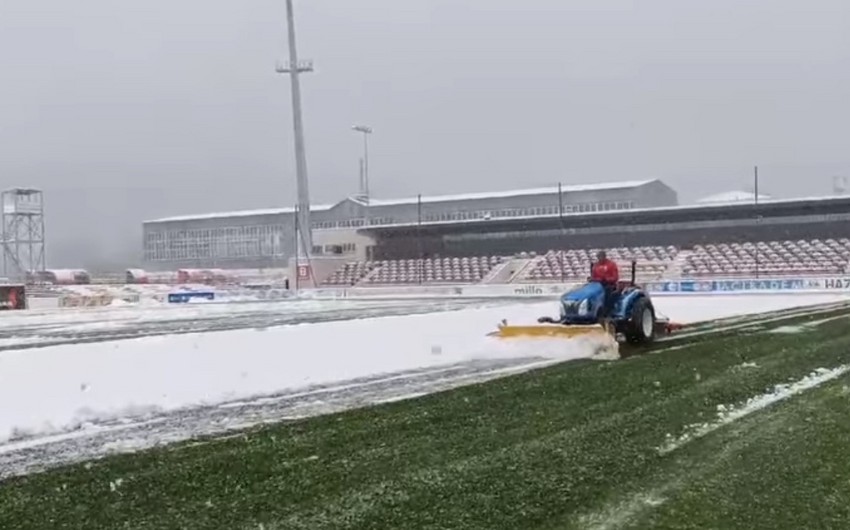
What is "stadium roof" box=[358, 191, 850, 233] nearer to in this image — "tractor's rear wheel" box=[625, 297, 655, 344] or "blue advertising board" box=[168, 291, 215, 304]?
"blue advertising board" box=[168, 291, 215, 304]

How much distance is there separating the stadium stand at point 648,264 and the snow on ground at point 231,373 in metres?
32.1

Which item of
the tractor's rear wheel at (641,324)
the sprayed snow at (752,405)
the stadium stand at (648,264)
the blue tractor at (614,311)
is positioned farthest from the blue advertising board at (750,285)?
the sprayed snow at (752,405)

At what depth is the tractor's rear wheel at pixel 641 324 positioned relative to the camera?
14.6 meters

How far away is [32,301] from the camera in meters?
52.7

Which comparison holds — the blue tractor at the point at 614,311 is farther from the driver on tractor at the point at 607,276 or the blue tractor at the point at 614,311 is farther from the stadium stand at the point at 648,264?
the stadium stand at the point at 648,264

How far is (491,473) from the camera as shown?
601 cm

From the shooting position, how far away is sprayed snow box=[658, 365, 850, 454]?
6.98m

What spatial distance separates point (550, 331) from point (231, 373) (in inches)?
190

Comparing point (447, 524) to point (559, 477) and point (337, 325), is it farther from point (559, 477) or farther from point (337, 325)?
point (337, 325)

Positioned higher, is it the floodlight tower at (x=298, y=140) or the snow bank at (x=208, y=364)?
the floodlight tower at (x=298, y=140)

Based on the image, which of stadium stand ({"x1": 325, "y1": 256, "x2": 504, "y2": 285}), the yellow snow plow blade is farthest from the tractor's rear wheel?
stadium stand ({"x1": 325, "y1": 256, "x2": 504, "y2": 285})

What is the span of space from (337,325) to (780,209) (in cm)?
4164

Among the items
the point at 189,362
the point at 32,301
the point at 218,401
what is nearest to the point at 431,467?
the point at 218,401

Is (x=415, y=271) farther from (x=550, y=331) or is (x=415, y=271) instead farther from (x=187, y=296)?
(x=550, y=331)
